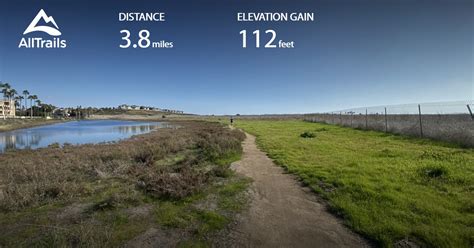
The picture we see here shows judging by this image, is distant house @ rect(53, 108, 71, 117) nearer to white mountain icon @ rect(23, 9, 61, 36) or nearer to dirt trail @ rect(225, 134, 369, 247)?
white mountain icon @ rect(23, 9, 61, 36)

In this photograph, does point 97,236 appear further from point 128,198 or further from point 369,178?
point 369,178

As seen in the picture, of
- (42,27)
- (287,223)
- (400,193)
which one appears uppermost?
(42,27)

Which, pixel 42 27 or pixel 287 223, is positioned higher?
pixel 42 27

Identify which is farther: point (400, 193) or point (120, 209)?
point (400, 193)

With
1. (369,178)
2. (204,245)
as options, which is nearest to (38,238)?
(204,245)

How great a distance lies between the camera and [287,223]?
451 cm

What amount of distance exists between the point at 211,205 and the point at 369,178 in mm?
4477

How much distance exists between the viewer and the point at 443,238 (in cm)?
370

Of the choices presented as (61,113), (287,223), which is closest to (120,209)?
(287,223)

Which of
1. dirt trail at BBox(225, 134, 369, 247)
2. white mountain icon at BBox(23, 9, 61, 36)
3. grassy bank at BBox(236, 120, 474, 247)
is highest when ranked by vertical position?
white mountain icon at BBox(23, 9, 61, 36)

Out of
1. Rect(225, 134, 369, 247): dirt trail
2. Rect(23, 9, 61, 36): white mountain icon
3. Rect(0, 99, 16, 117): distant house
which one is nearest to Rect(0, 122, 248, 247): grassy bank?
Rect(225, 134, 369, 247): dirt trail

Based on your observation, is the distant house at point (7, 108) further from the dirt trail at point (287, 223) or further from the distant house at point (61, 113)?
the dirt trail at point (287, 223)

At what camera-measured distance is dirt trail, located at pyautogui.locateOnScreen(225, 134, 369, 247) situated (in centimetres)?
387

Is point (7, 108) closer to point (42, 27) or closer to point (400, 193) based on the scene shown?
point (42, 27)
